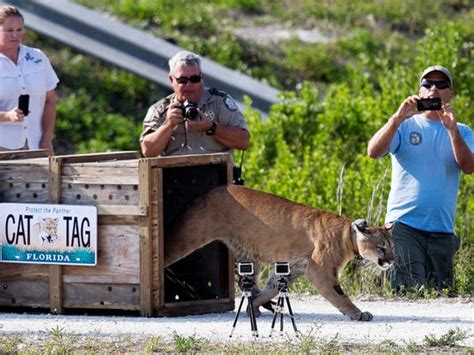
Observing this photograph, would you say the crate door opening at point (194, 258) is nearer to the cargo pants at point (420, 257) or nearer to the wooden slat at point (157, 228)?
the wooden slat at point (157, 228)

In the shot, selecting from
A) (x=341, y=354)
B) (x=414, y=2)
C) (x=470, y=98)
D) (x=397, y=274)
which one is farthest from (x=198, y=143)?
(x=414, y=2)

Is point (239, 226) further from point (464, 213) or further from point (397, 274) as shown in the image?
point (464, 213)

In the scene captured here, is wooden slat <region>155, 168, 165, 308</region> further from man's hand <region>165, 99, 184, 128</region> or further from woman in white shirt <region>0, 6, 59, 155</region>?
woman in white shirt <region>0, 6, 59, 155</region>

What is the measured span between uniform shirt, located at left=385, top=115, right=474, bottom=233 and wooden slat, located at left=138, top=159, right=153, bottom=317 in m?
2.15

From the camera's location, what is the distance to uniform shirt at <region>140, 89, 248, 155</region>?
10516 millimetres

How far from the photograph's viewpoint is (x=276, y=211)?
32.4 ft

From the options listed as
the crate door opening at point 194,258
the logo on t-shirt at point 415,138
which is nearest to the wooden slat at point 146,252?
the crate door opening at point 194,258

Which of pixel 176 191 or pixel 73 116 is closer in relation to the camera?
pixel 176 191

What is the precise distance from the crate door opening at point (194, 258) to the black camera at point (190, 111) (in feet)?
1.29

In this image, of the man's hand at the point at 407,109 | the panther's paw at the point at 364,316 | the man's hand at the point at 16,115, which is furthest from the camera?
the man's hand at the point at 16,115

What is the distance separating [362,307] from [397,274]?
805mm

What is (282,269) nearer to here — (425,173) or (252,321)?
(252,321)

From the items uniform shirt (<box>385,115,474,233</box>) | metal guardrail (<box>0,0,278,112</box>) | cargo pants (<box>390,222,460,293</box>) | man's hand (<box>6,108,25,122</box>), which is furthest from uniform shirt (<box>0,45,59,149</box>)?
metal guardrail (<box>0,0,278,112</box>)

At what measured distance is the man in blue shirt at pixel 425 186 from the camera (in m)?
10.8
